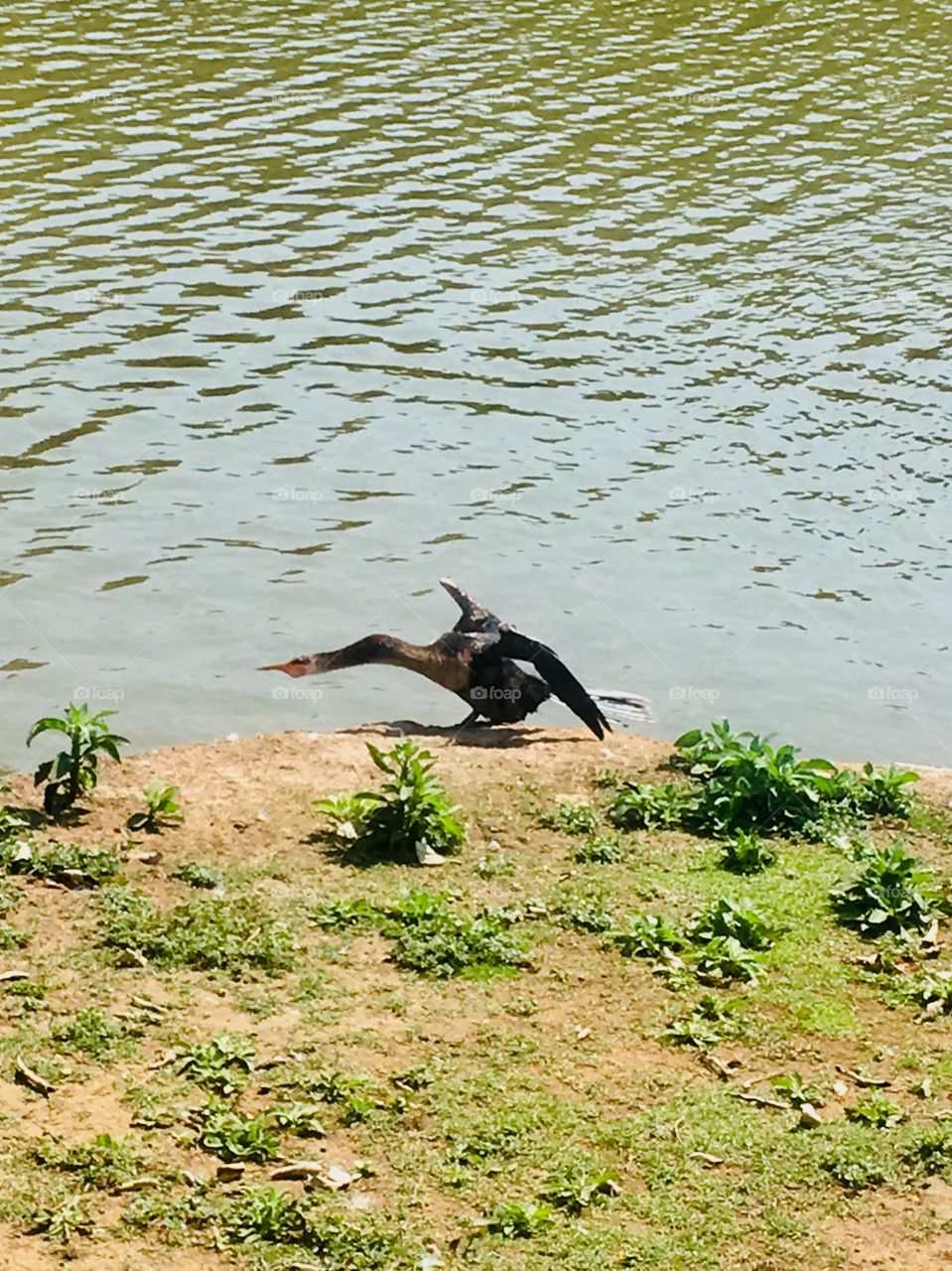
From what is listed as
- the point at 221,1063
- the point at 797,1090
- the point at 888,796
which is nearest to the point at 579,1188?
the point at 797,1090

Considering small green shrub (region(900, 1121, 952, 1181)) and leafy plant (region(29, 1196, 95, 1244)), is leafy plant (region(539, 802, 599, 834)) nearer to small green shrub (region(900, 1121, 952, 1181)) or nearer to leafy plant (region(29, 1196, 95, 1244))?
small green shrub (region(900, 1121, 952, 1181))

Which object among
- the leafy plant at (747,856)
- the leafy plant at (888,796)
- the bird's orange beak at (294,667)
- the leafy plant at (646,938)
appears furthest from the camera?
the bird's orange beak at (294,667)

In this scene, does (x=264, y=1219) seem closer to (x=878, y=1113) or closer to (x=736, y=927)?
(x=878, y=1113)

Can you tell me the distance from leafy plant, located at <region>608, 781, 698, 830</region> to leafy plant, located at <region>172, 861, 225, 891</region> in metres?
2.46

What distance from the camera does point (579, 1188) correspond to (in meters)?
6.88

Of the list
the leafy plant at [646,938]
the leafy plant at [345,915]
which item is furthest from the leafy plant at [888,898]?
the leafy plant at [345,915]

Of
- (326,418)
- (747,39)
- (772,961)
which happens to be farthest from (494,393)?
(747,39)

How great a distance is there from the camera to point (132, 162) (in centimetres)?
2377

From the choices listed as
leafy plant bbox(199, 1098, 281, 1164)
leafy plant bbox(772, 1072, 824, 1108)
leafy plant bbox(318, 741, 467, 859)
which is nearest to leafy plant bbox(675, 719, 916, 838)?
leafy plant bbox(318, 741, 467, 859)

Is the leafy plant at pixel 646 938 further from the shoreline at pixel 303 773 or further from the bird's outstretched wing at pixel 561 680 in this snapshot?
the bird's outstretched wing at pixel 561 680

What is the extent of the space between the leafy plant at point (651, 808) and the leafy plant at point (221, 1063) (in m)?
3.38

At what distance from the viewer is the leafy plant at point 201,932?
851 cm

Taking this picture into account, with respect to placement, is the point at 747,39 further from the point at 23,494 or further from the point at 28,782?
the point at 28,782

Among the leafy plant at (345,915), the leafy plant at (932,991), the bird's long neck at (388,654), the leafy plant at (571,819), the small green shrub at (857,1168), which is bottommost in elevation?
the leafy plant at (932,991)
